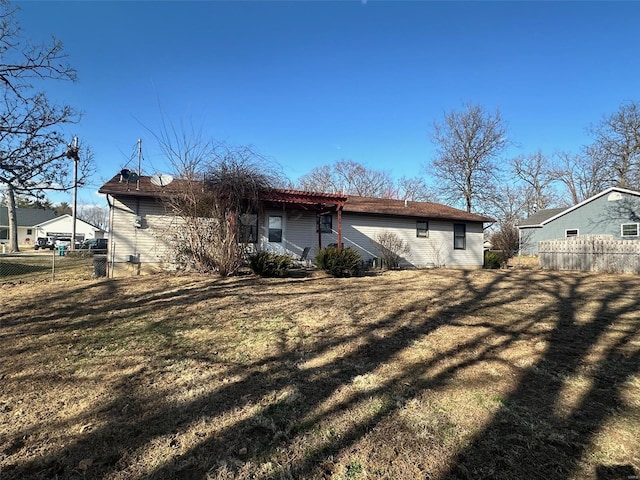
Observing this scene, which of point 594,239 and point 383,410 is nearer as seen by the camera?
point 383,410

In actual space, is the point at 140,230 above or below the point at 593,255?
above

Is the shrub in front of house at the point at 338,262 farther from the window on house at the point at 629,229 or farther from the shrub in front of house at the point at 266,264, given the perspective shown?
the window on house at the point at 629,229

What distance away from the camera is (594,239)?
14.5 meters

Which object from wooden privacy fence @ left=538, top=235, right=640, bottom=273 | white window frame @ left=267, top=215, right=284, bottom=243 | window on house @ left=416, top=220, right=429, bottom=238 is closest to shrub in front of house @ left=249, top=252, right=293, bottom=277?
white window frame @ left=267, top=215, right=284, bottom=243

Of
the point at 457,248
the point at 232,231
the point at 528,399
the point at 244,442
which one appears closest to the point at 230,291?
the point at 232,231

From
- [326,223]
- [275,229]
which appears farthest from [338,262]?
[326,223]

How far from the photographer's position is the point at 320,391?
10.7ft

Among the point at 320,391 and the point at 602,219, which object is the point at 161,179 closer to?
the point at 320,391

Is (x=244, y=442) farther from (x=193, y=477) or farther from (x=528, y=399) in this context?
(x=528, y=399)

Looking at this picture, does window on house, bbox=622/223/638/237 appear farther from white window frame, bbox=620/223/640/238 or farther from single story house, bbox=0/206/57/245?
single story house, bbox=0/206/57/245

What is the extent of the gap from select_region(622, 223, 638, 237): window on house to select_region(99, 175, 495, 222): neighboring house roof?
9.86m

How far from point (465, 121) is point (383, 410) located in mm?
31565

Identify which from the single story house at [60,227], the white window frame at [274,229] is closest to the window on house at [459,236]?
the white window frame at [274,229]

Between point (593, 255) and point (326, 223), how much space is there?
1060 cm
